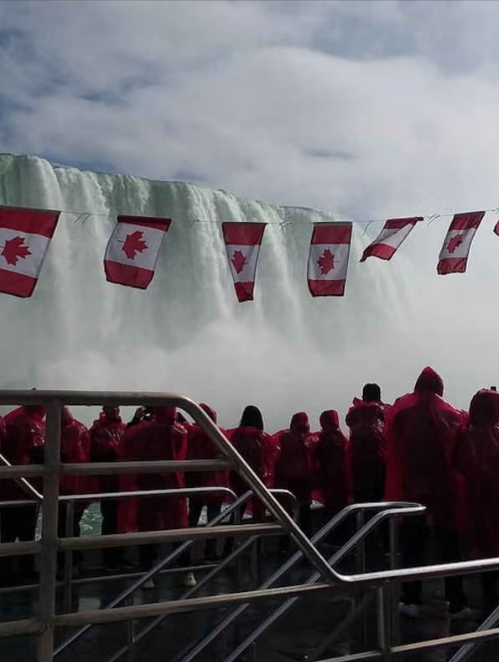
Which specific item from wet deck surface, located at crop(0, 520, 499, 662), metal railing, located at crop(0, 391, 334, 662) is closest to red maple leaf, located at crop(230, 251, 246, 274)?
wet deck surface, located at crop(0, 520, 499, 662)

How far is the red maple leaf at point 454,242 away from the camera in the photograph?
436 inches

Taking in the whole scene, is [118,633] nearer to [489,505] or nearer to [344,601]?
[344,601]

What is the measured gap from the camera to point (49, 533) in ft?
7.77

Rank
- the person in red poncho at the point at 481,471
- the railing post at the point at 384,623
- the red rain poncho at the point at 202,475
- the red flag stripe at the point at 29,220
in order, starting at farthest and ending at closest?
the red flag stripe at the point at 29,220 → the red rain poncho at the point at 202,475 → the person in red poncho at the point at 481,471 → the railing post at the point at 384,623

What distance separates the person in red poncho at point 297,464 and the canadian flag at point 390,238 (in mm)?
4046

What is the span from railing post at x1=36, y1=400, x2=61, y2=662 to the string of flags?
6.24 metres

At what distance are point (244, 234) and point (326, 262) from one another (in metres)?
1.19

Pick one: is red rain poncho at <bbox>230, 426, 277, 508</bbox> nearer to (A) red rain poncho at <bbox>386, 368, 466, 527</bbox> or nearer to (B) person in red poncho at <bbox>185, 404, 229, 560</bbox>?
(B) person in red poncho at <bbox>185, 404, 229, 560</bbox>

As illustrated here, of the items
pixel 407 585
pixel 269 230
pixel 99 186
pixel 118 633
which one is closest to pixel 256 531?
pixel 118 633

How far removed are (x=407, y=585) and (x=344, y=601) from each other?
479 millimetres

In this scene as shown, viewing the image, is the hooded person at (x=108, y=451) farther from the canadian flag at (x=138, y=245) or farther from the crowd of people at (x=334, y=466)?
the canadian flag at (x=138, y=245)

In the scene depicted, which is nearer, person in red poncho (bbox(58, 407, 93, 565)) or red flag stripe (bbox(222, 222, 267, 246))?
person in red poncho (bbox(58, 407, 93, 565))

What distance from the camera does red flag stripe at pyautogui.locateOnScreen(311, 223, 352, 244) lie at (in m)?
10.4

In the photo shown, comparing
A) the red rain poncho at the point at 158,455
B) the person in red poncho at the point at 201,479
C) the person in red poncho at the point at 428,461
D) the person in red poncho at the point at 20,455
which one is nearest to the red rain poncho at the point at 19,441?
the person in red poncho at the point at 20,455
